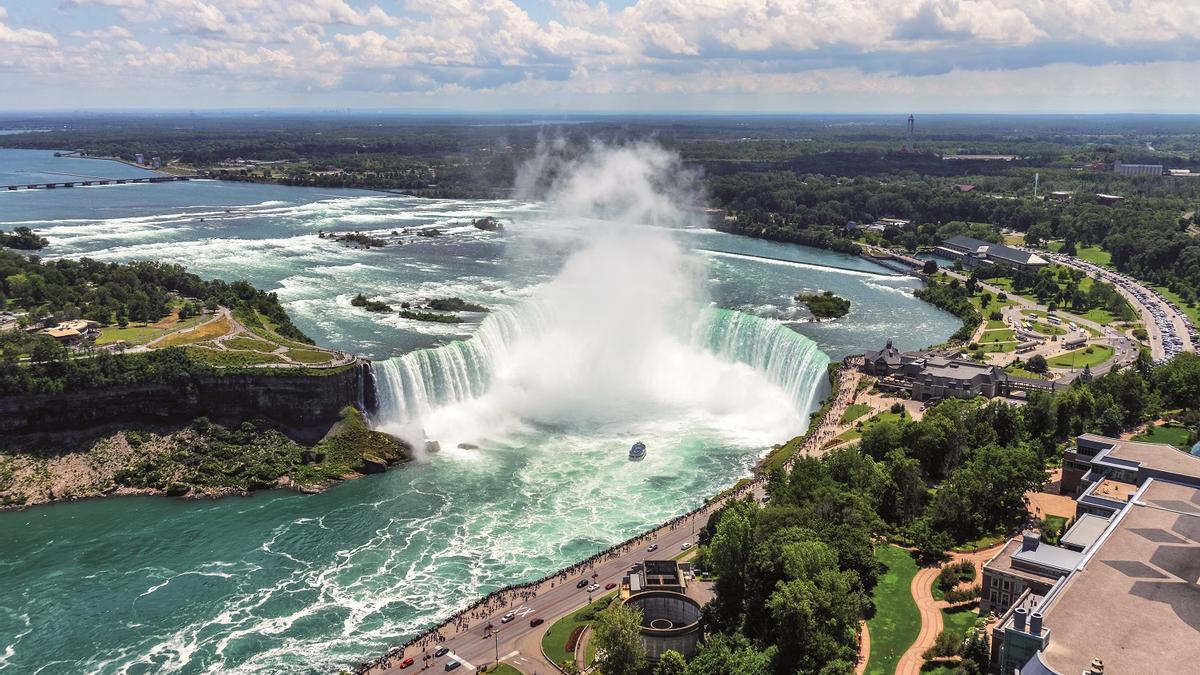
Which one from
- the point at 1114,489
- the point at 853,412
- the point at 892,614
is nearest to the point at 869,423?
the point at 853,412

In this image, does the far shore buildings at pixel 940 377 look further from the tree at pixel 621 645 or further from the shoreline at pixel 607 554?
the tree at pixel 621 645

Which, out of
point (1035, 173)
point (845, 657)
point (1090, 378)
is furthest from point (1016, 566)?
point (1035, 173)

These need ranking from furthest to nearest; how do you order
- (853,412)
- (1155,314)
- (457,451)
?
(1155,314)
(853,412)
(457,451)

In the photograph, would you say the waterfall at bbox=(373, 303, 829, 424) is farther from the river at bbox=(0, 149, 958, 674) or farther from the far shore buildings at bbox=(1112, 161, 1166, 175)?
the far shore buildings at bbox=(1112, 161, 1166, 175)

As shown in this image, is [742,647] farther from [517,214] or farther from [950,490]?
[517,214]

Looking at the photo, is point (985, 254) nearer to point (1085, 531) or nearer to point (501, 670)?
point (1085, 531)
